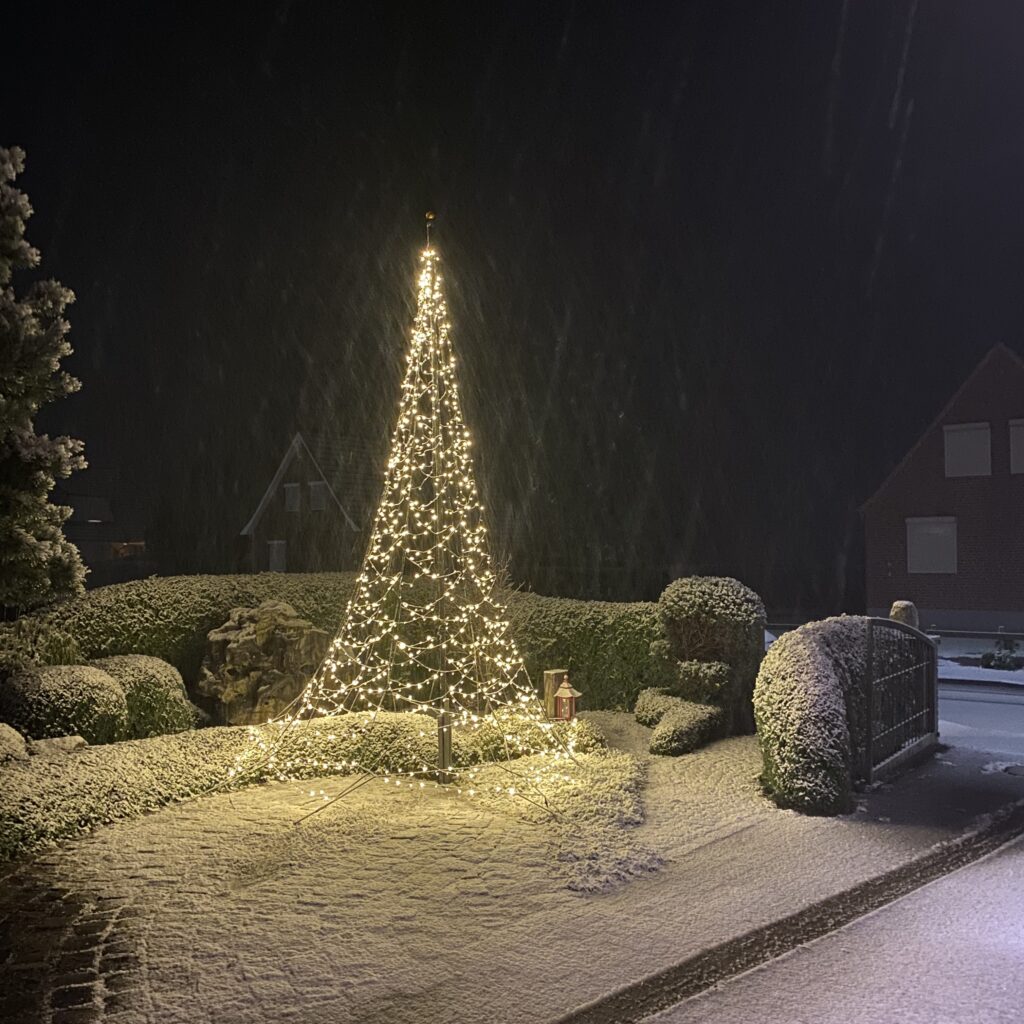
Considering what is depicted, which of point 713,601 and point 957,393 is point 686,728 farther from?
point 957,393

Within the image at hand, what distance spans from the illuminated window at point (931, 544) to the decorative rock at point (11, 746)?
83.0ft

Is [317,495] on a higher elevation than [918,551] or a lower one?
higher

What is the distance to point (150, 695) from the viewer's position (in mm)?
10375

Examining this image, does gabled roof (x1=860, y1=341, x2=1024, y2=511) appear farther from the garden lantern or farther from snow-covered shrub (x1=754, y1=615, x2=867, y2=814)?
snow-covered shrub (x1=754, y1=615, x2=867, y2=814)

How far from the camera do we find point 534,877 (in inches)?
242

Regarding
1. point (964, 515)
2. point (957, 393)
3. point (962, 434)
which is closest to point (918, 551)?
point (964, 515)

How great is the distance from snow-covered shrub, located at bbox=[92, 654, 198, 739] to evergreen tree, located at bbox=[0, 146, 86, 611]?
124 cm

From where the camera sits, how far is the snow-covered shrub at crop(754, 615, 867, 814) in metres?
7.86

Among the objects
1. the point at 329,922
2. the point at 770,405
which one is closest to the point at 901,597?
the point at 770,405

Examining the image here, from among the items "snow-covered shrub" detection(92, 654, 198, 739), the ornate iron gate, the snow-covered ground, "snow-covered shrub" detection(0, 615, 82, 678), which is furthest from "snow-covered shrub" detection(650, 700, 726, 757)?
"snow-covered shrub" detection(0, 615, 82, 678)

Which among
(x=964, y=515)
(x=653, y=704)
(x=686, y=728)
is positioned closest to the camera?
(x=686, y=728)

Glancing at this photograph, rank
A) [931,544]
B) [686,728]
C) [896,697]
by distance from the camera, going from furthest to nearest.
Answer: [931,544], [686,728], [896,697]

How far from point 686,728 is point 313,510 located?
18186 millimetres

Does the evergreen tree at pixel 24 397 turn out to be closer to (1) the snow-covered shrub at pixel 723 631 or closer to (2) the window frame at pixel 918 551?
(1) the snow-covered shrub at pixel 723 631
